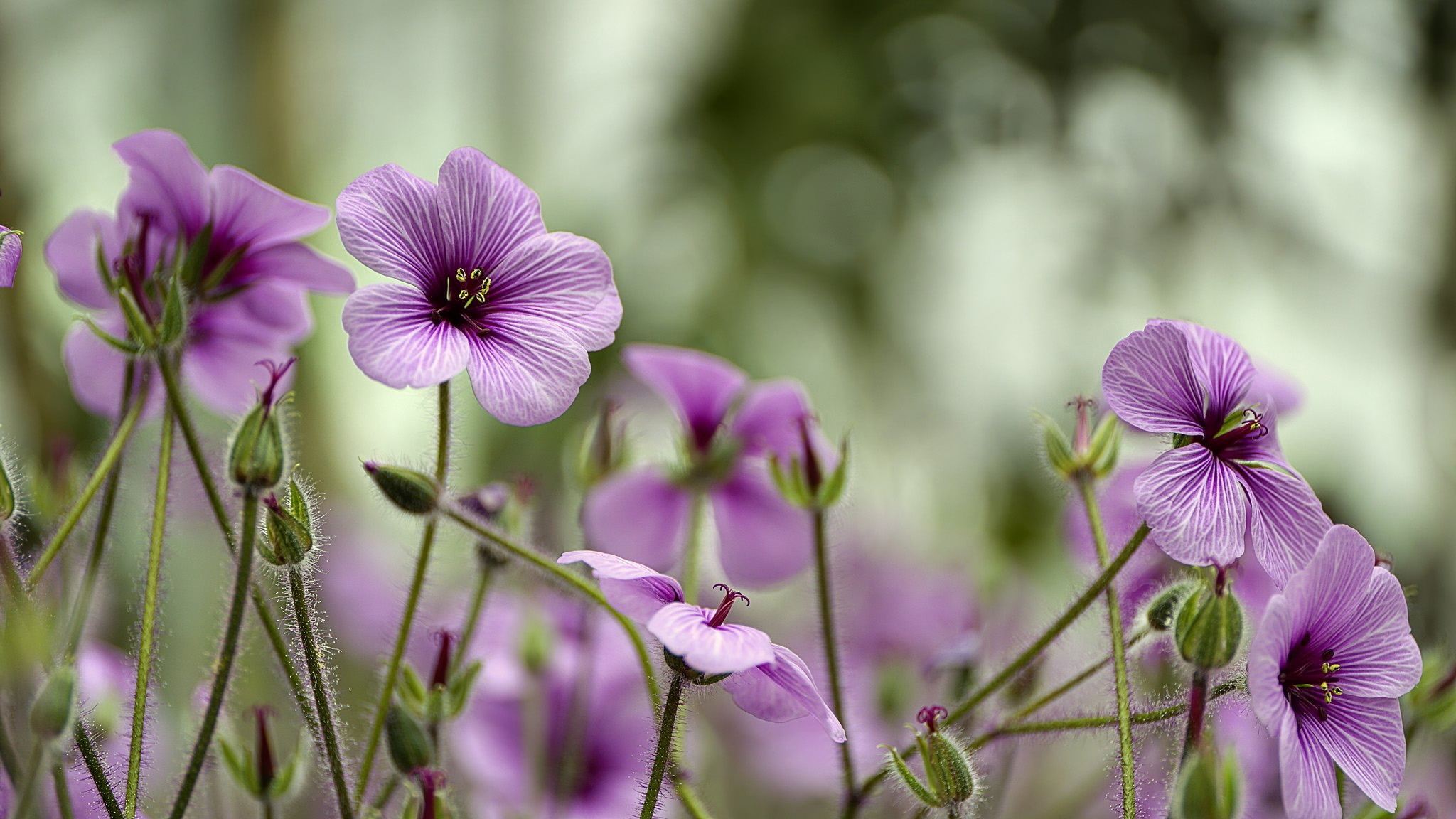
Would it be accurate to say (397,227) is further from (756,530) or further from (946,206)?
(946,206)

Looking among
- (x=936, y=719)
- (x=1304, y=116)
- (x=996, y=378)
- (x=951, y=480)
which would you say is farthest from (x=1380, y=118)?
(x=936, y=719)

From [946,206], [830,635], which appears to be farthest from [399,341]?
[946,206]

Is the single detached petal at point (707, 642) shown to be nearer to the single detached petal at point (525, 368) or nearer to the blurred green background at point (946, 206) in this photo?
the single detached petal at point (525, 368)

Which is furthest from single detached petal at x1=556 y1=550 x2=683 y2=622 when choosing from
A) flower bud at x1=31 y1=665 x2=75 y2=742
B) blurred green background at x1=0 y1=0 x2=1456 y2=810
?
blurred green background at x1=0 y1=0 x2=1456 y2=810

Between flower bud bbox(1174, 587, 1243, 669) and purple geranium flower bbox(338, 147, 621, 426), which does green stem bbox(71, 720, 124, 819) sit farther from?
flower bud bbox(1174, 587, 1243, 669)

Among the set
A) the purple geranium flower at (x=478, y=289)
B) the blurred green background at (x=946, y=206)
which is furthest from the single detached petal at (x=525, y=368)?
the blurred green background at (x=946, y=206)
